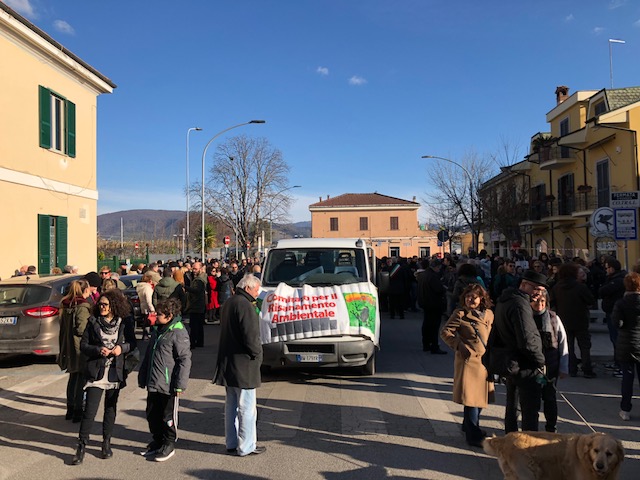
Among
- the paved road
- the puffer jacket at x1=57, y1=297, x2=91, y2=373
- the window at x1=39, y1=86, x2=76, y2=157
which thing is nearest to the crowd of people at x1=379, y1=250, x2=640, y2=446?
the paved road

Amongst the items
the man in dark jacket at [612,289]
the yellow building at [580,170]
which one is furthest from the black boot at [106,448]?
the yellow building at [580,170]

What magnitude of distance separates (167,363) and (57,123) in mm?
14643

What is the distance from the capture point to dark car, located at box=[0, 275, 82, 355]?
28.7 ft

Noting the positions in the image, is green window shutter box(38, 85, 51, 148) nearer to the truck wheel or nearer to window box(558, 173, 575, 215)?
the truck wheel

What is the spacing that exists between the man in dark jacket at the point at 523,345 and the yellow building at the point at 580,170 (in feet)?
53.9

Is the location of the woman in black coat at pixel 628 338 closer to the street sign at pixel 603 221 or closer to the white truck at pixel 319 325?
the white truck at pixel 319 325

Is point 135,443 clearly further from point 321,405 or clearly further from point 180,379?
point 321,405

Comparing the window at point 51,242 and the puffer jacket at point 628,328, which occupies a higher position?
the window at point 51,242

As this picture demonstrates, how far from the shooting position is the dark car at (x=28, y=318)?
8.73m

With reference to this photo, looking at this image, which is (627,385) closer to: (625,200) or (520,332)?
(520,332)

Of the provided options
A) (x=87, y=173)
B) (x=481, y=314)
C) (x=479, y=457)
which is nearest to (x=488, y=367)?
(x=481, y=314)

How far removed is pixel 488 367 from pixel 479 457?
0.82 meters

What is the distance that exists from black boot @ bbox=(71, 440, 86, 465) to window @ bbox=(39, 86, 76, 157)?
43.5 ft

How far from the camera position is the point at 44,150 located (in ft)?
52.5
